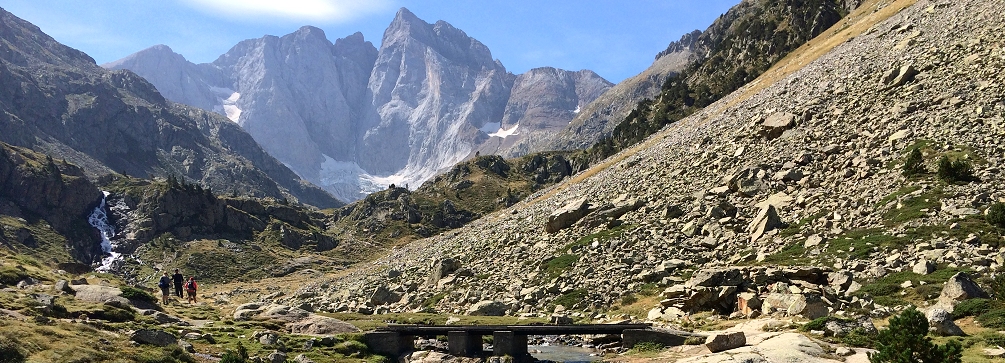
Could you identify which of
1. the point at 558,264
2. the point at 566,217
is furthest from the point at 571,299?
the point at 566,217

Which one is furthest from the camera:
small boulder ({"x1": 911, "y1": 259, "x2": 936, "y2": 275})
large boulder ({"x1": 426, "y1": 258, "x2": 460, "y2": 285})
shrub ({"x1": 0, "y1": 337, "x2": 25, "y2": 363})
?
large boulder ({"x1": 426, "y1": 258, "x2": 460, "y2": 285})

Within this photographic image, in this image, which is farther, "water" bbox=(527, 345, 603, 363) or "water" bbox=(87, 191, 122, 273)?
"water" bbox=(87, 191, 122, 273)

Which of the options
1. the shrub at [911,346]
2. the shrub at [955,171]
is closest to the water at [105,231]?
the shrub at [955,171]

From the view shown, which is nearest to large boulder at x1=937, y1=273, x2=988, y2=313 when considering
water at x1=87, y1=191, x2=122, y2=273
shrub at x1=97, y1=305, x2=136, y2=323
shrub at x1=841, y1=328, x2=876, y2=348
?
shrub at x1=841, y1=328, x2=876, y2=348

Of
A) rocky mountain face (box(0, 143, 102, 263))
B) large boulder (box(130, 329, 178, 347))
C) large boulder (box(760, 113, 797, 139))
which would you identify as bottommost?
large boulder (box(130, 329, 178, 347))

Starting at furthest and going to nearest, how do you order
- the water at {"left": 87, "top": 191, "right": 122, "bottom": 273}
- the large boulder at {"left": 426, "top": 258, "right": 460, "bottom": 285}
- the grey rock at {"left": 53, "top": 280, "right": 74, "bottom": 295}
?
the water at {"left": 87, "top": 191, "right": 122, "bottom": 273}, the large boulder at {"left": 426, "top": 258, "right": 460, "bottom": 285}, the grey rock at {"left": 53, "top": 280, "right": 74, "bottom": 295}

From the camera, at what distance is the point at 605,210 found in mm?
59625

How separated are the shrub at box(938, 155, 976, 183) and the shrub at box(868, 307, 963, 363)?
21.6 m

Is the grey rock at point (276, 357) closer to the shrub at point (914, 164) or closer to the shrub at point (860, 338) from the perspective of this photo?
the shrub at point (860, 338)

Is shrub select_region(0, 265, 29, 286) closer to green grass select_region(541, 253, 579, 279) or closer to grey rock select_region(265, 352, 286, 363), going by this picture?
grey rock select_region(265, 352, 286, 363)

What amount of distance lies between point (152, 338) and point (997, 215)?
37.1 metres

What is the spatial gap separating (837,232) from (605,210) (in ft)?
72.2

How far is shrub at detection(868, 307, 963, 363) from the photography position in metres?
19.9

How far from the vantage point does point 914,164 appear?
4206 cm
